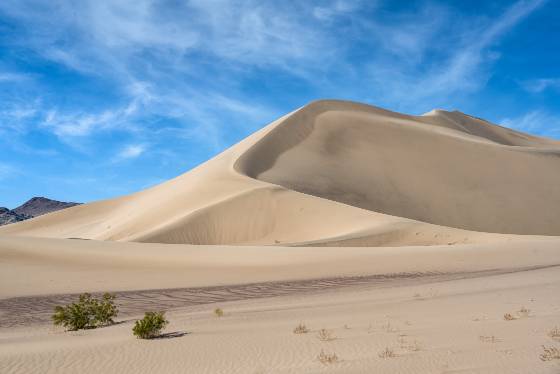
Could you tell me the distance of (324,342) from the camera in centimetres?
795

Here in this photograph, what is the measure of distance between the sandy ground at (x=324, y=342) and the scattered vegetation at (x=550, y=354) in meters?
0.11

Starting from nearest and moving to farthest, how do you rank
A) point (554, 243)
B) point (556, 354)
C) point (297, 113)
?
point (556, 354) < point (554, 243) < point (297, 113)

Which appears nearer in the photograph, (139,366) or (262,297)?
(139,366)

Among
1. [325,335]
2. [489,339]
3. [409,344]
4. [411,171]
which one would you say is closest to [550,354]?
[489,339]

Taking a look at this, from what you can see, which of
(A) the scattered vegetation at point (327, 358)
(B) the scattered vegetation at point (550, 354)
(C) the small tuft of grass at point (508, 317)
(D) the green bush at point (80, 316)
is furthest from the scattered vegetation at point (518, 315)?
(D) the green bush at point (80, 316)

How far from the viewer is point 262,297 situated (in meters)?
15.0

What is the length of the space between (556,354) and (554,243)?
2415 cm

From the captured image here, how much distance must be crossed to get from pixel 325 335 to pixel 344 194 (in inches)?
1693

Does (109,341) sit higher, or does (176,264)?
(176,264)

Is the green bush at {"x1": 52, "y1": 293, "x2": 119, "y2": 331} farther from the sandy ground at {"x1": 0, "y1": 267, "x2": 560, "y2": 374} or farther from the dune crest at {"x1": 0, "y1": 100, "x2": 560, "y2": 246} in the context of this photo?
the dune crest at {"x1": 0, "y1": 100, "x2": 560, "y2": 246}

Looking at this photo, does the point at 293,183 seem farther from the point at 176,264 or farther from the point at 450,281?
the point at 450,281

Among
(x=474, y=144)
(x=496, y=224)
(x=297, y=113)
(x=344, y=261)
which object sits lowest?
(x=344, y=261)

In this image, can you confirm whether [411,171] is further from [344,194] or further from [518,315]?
[518,315]

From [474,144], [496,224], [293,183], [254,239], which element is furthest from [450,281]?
[474,144]
